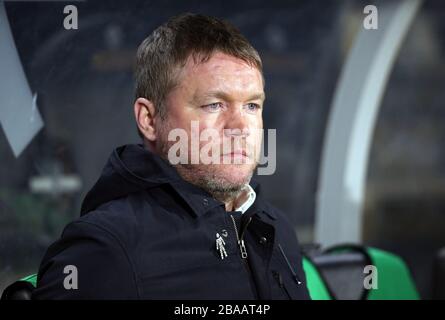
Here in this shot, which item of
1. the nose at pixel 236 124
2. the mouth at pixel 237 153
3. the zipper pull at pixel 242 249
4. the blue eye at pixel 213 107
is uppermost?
the blue eye at pixel 213 107

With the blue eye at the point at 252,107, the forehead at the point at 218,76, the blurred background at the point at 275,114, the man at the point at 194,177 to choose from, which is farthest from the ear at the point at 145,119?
the blurred background at the point at 275,114

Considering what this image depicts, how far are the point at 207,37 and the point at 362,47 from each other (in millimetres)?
1948

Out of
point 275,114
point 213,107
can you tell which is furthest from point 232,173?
point 275,114

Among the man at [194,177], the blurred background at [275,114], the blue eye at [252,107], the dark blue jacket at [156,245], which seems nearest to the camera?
the dark blue jacket at [156,245]

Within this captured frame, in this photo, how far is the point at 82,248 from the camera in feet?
5.07

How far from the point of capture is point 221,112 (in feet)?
5.64

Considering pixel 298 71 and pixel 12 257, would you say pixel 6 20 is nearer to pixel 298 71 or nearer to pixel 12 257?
pixel 12 257

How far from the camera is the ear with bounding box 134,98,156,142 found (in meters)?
1.79

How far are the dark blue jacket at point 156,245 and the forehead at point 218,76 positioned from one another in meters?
0.19

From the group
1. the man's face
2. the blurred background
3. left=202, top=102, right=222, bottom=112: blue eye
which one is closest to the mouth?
the man's face

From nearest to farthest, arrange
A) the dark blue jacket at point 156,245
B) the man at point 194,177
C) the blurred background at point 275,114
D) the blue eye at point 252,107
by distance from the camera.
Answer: the dark blue jacket at point 156,245
the man at point 194,177
the blue eye at point 252,107
the blurred background at point 275,114

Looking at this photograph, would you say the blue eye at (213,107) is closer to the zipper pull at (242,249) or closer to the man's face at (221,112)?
the man's face at (221,112)

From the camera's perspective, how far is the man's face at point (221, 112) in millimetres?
1705

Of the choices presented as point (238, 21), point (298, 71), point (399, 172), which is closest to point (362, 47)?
point (298, 71)
